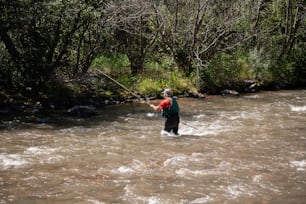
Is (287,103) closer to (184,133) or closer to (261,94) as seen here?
(261,94)

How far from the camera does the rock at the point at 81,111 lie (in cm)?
1719

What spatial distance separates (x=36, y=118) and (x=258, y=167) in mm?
8476

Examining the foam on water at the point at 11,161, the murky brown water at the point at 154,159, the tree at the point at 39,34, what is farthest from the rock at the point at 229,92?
the foam on water at the point at 11,161

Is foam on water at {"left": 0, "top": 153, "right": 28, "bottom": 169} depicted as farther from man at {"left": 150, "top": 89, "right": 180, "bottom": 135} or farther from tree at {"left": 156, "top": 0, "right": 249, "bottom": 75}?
tree at {"left": 156, "top": 0, "right": 249, "bottom": 75}

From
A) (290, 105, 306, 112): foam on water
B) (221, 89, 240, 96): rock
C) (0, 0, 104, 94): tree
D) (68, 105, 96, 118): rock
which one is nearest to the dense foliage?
(0, 0, 104, 94): tree

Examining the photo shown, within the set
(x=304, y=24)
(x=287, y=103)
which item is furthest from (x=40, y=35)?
(x=304, y=24)

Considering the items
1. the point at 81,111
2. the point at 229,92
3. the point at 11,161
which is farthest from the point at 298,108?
the point at 11,161

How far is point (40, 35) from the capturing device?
18.4 metres

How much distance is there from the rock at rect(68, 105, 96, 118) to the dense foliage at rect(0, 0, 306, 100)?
236 cm

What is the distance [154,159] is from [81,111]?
6515mm

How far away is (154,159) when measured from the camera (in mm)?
11445

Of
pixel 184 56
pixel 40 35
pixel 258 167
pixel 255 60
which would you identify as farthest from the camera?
pixel 255 60

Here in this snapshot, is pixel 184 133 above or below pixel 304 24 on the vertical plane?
below

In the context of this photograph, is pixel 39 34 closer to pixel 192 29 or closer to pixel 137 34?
pixel 137 34
